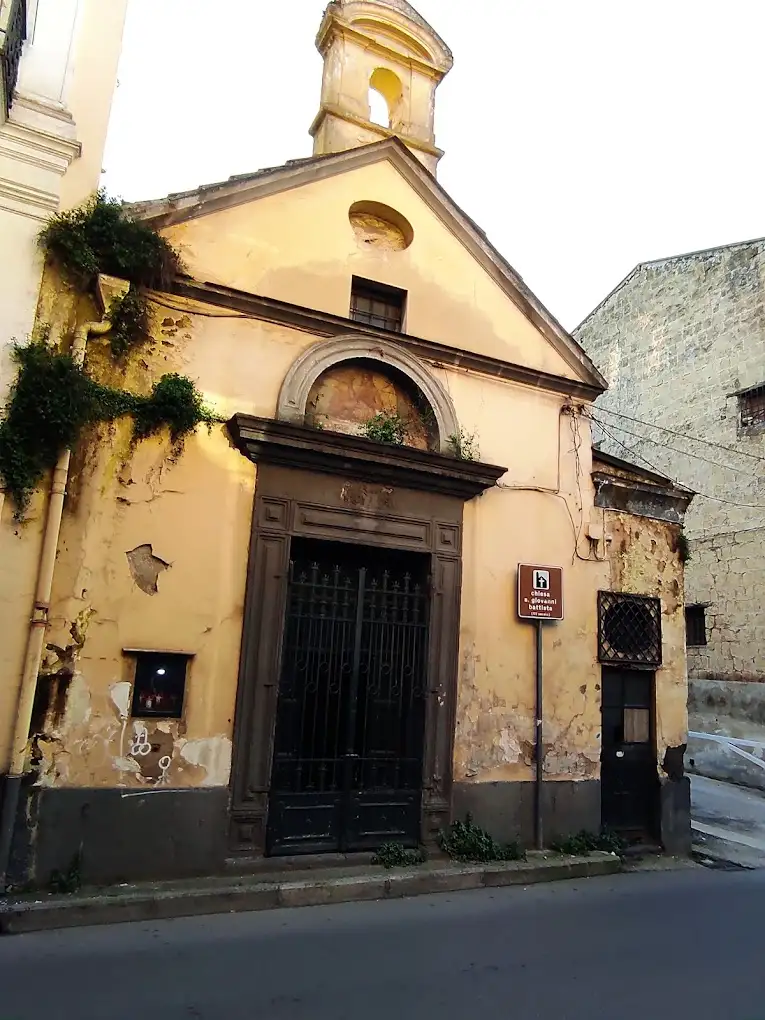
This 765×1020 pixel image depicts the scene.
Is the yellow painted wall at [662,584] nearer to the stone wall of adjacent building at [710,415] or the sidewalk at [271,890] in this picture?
the sidewalk at [271,890]

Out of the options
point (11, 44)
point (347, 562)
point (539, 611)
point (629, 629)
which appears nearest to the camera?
point (11, 44)

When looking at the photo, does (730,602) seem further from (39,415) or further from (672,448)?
(39,415)

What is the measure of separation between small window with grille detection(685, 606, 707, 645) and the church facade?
Answer: 7657 mm

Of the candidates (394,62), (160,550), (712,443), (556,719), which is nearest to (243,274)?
(160,550)

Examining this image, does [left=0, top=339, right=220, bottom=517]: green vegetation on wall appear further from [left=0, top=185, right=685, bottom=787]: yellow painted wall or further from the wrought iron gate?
the wrought iron gate

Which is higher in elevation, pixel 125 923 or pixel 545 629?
pixel 545 629

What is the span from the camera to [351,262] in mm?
8359

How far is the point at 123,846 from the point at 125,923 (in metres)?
0.70

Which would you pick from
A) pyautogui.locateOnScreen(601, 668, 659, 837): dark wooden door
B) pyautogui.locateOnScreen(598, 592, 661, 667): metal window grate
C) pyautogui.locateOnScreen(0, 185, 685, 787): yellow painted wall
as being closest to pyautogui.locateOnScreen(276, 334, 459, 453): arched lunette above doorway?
pyautogui.locateOnScreen(0, 185, 685, 787): yellow painted wall

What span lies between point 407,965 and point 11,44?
8.26m

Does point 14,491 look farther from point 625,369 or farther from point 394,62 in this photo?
point 625,369

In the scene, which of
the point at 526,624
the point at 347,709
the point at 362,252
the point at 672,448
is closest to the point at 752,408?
the point at 672,448

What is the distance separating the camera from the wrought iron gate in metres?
7.09

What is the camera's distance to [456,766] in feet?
25.2
